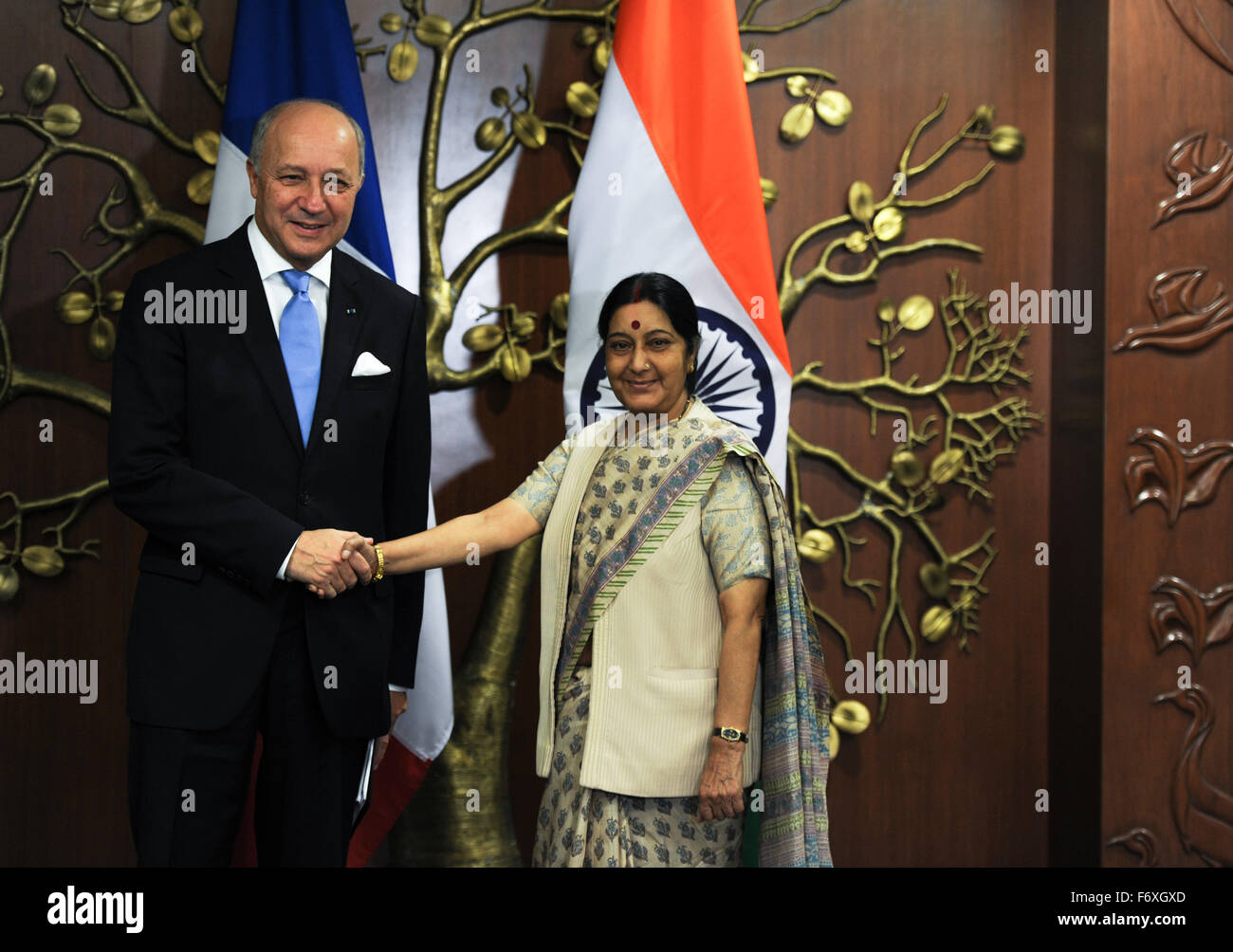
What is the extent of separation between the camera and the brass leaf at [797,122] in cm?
295

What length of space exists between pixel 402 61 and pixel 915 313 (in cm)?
150

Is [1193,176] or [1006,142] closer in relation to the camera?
[1193,176]

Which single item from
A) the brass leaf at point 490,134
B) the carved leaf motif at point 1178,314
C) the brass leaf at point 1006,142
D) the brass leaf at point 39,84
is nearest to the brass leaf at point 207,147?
the brass leaf at point 39,84

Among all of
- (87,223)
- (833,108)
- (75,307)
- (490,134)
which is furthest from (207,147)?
(833,108)

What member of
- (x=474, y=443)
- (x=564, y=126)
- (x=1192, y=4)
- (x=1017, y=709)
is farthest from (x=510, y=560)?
(x=1192, y=4)

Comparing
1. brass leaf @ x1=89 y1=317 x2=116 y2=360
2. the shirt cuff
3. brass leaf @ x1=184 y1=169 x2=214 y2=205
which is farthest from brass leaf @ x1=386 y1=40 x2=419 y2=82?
the shirt cuff

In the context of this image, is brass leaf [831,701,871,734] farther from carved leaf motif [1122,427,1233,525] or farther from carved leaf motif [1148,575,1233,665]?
carved leaf motif [1122,427,1233,525]

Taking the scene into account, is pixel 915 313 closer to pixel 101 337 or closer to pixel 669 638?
pixel 669 638

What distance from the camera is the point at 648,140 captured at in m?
2.61

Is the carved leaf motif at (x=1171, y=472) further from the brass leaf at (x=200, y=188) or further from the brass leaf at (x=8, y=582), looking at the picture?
the brass leaf at (x=8, y=582)

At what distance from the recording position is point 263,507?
5.83ft

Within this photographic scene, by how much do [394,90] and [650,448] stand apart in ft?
4.74

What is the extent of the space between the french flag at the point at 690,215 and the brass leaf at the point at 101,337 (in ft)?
3.80

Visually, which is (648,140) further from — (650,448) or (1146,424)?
(1146,424)
